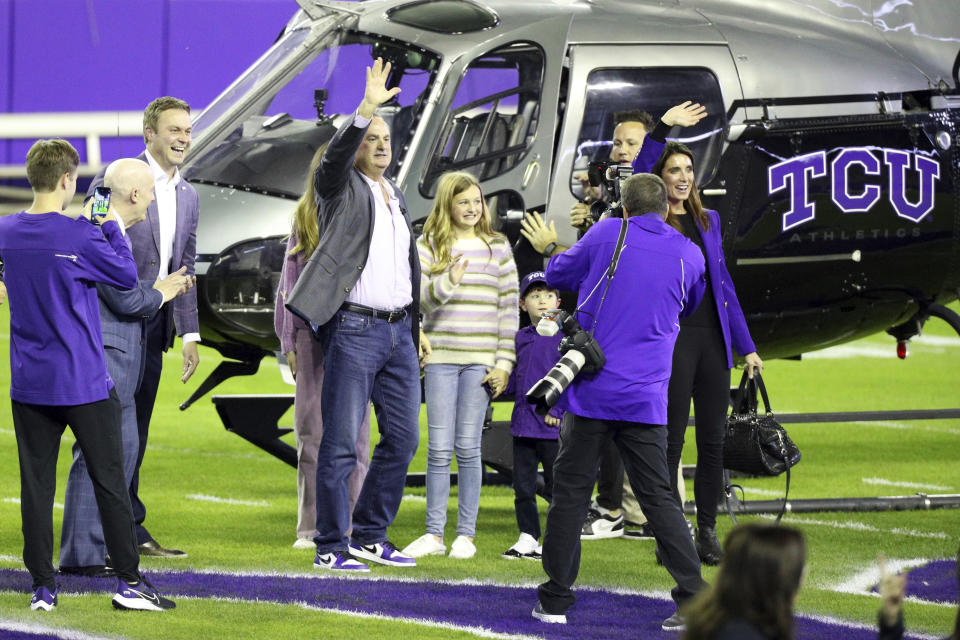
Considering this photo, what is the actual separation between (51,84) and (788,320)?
14.8m

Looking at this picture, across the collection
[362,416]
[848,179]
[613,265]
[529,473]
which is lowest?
[529,473]

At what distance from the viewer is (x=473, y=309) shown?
629 centimetres

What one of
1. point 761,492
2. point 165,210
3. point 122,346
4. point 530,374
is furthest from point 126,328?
point 761,492

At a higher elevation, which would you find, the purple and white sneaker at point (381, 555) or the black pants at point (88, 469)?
the black pants at point (88, 469)

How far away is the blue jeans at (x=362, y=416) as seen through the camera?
575 cm

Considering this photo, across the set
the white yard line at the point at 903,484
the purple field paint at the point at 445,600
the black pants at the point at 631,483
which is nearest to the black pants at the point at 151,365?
the purple field paint at the point at 445,600

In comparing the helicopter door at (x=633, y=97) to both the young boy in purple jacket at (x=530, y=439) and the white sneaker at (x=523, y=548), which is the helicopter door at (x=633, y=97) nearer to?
the young boy in purple jacket at (x=530, y=439)

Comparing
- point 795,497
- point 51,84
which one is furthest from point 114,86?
point 795,497

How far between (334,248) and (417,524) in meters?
2.14

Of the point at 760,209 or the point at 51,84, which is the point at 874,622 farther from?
the point at 51,84

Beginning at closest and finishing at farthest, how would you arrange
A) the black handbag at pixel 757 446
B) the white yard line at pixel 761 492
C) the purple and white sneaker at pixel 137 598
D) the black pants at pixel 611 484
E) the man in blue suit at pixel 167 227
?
the purple and white sneaker at pixel 137 598 → the man in blue suit at pixel 167 227 → the black handbag at pixel 757 446 → the black pants at pixel 611 484 → the white yard line at pixel 761 492

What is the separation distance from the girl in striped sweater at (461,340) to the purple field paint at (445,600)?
2.22ft

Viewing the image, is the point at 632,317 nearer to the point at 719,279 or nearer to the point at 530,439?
the point at 719,279

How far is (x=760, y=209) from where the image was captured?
23.3ft
